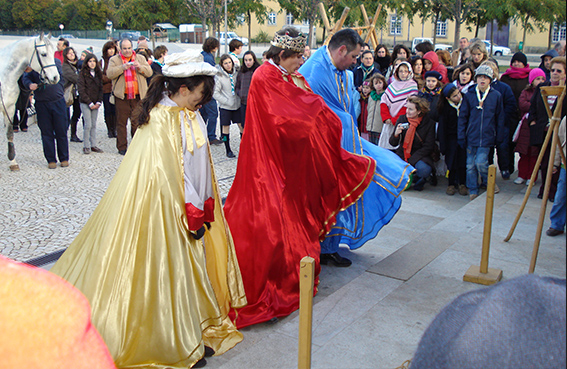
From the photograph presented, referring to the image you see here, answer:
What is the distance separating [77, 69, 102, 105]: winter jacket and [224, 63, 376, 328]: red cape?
6.47 meters

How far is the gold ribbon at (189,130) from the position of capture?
3.22m

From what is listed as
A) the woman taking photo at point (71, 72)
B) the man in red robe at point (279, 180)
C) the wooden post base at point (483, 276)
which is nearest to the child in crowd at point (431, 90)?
the wooden post base at point (483, 276)

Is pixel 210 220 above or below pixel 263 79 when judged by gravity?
below

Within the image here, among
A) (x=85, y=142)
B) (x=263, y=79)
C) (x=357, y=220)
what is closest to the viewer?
(x=263, y=79)

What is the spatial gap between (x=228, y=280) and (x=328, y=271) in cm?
139

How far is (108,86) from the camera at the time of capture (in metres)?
10.7

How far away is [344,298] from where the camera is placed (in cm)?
420

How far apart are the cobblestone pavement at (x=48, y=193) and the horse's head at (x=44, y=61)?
1.42 meters

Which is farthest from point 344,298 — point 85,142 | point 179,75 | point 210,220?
point 85,142

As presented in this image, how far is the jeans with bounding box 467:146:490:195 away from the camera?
708 cm

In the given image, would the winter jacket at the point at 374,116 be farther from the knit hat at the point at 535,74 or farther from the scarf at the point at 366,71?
the knit hat at the point at 535,74

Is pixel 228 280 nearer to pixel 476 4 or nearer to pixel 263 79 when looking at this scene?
pixel 263 79

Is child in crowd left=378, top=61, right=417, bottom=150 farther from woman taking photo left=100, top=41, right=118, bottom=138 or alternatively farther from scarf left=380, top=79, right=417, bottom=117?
woman taking photo left=100, top=41, right=118, bottom=138

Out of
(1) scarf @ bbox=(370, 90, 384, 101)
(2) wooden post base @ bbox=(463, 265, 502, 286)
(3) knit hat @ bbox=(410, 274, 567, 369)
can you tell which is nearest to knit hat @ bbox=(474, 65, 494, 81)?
(1) scarf @ bbox=(370, 90, 384, 101)
